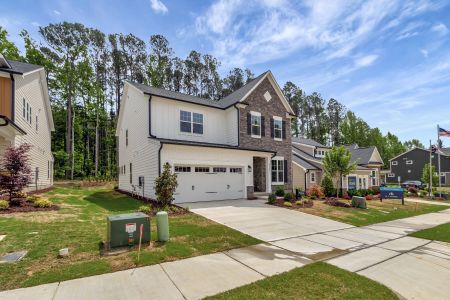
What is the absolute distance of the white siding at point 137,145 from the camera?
15.2m

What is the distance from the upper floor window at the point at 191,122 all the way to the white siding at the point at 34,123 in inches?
369

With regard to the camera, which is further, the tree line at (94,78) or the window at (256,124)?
the tree line at (94,78)

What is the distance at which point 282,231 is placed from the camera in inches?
364

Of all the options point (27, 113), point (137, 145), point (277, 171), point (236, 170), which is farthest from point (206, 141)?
point (27, 113)

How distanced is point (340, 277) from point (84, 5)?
511 inches

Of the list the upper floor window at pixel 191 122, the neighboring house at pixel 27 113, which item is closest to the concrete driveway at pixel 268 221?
the upper floor window at pixel 191 122

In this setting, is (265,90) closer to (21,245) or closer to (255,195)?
(255,195)

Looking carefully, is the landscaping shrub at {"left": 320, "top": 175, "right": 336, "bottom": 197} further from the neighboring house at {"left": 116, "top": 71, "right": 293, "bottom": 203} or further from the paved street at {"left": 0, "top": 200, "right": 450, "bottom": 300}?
the paved street at {"left": 0, "top": 200, "right": 450, "bottom": 300}

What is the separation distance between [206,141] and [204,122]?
144cm

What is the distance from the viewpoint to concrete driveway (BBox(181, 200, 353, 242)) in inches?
353

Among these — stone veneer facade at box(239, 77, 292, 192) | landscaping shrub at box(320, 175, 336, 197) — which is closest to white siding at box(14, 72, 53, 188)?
stone veneer facade at box(239, 77, 292, 192)

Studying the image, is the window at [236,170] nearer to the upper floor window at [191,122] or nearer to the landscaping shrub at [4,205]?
the upper floor window at [191,122]

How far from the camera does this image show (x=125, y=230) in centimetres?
→ 649

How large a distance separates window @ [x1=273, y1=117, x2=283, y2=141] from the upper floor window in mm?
6796
